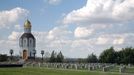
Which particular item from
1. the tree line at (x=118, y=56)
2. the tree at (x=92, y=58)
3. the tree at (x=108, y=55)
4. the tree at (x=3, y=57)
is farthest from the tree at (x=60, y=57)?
the tree at (x=108, y=55)

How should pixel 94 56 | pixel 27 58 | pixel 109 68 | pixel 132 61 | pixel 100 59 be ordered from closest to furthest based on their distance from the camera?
pixel 109 68 → pixel 132 61 → pixel 100 59 → pixel 94 56 → pixel 27 58

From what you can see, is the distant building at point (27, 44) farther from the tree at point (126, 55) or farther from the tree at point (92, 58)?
the tree at point (126, 55)

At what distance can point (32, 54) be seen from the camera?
117 m

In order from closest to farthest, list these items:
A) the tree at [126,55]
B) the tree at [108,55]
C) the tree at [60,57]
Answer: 1. the tree at [126,55]
2. the tree at [108,55]
3. the tree at [60,57]

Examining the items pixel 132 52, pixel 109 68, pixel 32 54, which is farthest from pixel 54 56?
pixel 109 68

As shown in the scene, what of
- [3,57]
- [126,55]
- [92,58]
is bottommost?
[92,58]

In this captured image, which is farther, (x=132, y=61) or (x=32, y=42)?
(x=32, y=42)

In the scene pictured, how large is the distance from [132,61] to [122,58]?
2690mm

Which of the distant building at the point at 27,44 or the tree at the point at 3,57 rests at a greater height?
Result: the distant building at the point at 27,44

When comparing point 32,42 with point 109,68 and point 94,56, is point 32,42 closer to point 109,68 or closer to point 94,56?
point 94,56

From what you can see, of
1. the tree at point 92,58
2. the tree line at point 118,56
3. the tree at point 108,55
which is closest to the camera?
the tree line at point 118,56

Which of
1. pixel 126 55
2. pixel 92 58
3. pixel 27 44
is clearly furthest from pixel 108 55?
pixel 27 44

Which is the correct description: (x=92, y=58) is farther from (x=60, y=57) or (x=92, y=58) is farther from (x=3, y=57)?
(x=3, y=57)

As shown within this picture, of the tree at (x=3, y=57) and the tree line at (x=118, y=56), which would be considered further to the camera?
the tree at (x=3, y=57)
